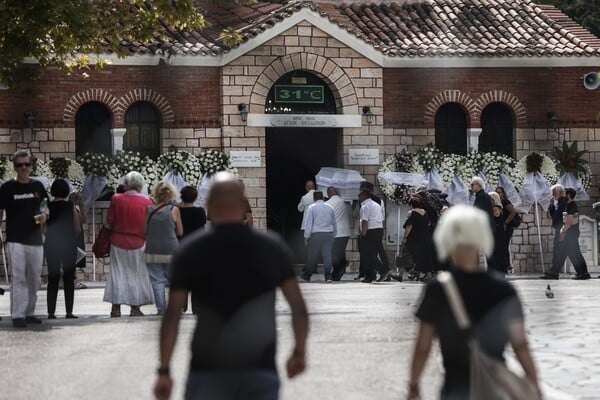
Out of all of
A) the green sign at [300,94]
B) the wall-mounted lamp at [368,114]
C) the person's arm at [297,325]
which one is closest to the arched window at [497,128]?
the wall-mounted lamp at [368,114]

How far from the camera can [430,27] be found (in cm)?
3781

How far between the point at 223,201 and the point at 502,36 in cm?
3144

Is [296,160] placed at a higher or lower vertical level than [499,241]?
higher

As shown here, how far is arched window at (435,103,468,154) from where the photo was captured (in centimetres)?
3706

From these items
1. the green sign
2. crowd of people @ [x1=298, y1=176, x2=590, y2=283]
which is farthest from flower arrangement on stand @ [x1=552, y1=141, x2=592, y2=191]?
the green sign

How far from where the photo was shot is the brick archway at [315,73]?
35031 millimetres

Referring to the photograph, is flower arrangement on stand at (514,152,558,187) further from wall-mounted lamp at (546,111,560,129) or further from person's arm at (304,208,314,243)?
person's arm at (304,208,314,243)

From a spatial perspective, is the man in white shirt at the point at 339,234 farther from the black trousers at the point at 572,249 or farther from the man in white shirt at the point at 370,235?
the black trousers at the point at 572,249

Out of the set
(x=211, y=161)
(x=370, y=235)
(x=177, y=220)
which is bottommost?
(x=370, y=235)

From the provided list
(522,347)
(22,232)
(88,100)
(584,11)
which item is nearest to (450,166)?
(88,100)

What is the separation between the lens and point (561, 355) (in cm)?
1334

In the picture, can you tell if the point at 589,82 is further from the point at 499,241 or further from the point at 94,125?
the point at 94,125

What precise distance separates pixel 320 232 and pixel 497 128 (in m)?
8.62

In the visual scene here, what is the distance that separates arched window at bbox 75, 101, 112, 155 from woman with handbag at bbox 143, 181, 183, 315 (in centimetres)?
1598
